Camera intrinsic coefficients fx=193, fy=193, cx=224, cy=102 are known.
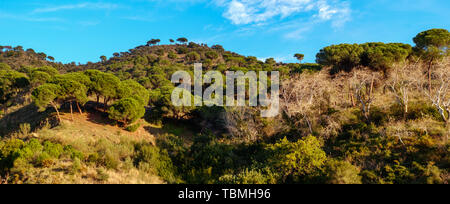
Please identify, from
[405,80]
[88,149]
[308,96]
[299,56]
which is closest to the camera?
[88,149]

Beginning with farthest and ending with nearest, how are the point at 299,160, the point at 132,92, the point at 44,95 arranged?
the point at 132,92, the point at 44,95, the point at 299,160

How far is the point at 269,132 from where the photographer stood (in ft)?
57.5

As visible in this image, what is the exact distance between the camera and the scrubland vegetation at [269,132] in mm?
9469

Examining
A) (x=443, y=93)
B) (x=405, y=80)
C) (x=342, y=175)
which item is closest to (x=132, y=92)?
(x=342, y=175)

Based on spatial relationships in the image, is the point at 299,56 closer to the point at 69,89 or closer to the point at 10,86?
the point at 69,89

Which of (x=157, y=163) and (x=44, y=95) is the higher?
(x=44, y=95)

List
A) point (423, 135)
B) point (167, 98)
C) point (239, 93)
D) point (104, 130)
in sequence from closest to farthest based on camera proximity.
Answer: point (423, 135), point (104, 130), point (167, 98), point (239, 93)

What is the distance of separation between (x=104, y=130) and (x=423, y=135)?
23.9m

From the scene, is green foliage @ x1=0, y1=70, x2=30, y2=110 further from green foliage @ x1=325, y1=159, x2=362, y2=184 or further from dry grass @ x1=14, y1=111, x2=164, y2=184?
green foliage @ x1=325, y1=159, x2=362, y2=184

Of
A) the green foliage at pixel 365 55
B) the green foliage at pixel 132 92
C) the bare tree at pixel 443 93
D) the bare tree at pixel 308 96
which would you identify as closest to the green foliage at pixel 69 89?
the green foliage at pixel 132 92

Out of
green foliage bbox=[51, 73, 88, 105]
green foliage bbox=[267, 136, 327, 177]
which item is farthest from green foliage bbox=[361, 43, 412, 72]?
green foliage bbox=[51, 73, 88, 105]
